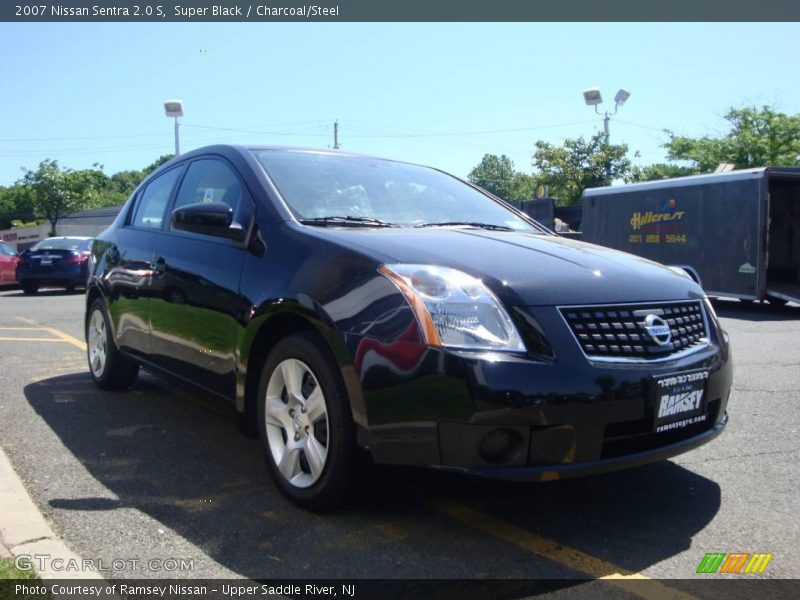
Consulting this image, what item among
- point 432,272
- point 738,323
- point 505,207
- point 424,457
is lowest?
point 738,323

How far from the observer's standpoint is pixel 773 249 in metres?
15.2

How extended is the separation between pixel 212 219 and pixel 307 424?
1192mm

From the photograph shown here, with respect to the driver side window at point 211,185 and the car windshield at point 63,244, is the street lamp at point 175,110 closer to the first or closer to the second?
the car windshield at point 63,244

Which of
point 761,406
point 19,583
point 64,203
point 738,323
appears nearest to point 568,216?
point 738,323

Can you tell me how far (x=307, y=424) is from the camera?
126 inches

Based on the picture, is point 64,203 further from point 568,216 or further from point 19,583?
point 19,583

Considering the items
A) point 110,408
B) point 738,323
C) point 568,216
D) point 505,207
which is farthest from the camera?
point 568,216

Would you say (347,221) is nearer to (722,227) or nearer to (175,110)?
(722,227)

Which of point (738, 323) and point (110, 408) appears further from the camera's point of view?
point (738, 323)

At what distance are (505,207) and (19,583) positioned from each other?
328 centimetres

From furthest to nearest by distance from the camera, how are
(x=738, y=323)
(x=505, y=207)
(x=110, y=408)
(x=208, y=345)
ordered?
(x=738, y=323)
(x=110, y=408)
(x=505, y=207)
(x=208, y=345)

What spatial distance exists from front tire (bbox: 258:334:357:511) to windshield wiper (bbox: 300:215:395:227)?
63 cm

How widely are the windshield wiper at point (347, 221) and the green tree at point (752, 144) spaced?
96.3 ft

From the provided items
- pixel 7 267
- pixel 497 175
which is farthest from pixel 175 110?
pixel 497 175
